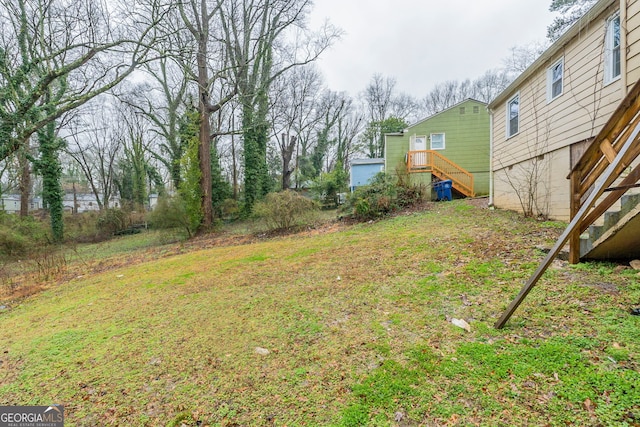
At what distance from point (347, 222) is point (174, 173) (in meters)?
12.6

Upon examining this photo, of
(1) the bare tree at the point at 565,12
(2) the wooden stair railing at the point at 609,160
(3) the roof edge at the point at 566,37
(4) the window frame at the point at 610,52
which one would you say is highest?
(1) the bare tree at the point at 565,12

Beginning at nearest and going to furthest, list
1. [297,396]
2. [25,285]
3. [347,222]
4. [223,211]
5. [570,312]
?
[297,396]
[570,312]
[25,285]
[347,222]
[223,211]

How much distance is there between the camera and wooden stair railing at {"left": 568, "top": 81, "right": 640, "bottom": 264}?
2.51 metres

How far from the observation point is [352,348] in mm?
2381

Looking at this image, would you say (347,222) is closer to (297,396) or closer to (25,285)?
(297,396)

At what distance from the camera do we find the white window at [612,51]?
14.4 feet

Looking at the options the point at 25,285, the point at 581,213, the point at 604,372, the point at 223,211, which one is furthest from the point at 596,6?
the point at 223,211

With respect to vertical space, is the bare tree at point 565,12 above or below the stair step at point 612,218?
above

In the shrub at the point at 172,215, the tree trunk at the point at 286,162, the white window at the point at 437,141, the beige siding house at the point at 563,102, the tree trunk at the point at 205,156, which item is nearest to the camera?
the beige siding house at the point at 563,102

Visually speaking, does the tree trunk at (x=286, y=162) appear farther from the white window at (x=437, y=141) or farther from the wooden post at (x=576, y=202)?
the wooden post at (x=576, y=202)

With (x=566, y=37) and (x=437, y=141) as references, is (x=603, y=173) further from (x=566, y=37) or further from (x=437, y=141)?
(x=437, y=141)

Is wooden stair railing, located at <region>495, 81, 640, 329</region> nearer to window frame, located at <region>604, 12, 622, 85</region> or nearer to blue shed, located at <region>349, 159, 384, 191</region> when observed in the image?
window frame, located at <region>604, 12, 622, 85</region>

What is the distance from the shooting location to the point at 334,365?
2174 millimetres

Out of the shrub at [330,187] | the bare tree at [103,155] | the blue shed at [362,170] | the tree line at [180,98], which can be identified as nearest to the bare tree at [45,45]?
the tree line at [180,98]
